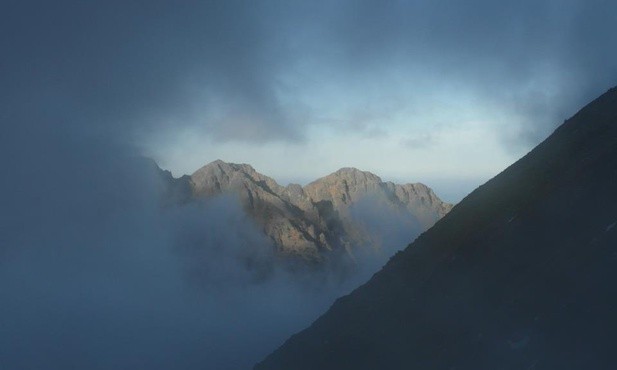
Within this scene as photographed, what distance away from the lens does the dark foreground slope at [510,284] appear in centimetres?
3384

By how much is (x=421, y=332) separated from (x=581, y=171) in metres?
17.2

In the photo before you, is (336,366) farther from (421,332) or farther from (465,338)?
(465,338)

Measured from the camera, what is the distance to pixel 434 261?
60594 mm

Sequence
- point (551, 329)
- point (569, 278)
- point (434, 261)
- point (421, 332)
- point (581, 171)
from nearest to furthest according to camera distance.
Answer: point (551, 329), point (569, 278), point (421, 332), point (581, 171), point (434, 261)

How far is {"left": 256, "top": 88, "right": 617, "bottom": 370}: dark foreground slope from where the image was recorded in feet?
111

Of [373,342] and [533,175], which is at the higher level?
[533,175]

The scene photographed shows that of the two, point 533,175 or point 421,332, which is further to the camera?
point 533,175

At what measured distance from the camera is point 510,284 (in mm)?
43188

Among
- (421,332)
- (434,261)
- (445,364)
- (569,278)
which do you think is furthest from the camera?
(434,261)

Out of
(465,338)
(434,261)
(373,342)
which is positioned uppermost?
(434,261)

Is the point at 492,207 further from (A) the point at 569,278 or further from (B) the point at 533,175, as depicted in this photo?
(A) the point at 569,278

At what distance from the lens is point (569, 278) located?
123ft

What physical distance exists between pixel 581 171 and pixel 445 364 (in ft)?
65.0

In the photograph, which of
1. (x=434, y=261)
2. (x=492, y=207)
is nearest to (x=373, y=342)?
(x=434, y=261)
